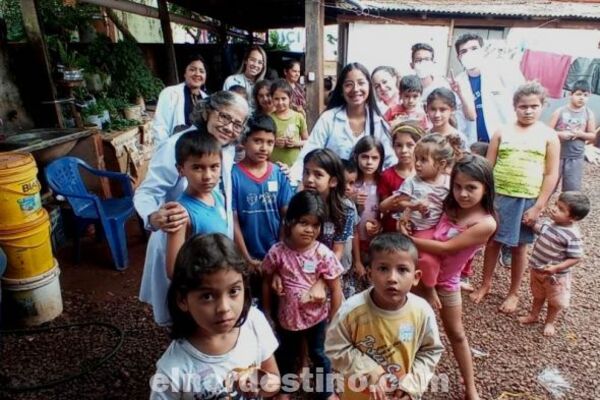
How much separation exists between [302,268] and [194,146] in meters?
0.82

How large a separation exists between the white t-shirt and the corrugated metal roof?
310 inches

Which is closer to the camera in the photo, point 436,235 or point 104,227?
point 436,235

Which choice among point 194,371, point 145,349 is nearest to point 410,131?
point 194,371

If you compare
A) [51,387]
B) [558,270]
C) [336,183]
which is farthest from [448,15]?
[51,387]

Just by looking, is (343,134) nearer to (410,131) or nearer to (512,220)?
(410,131)

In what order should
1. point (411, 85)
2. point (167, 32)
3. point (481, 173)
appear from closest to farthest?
point (481, 173), point (411, 85), point (167, 32)

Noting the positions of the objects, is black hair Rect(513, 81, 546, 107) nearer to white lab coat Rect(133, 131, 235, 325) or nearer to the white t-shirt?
white lab coat Rect(133, 131, 235, 325)

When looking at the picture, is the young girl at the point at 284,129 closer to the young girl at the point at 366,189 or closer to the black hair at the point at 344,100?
the black hair at the point at 344,100

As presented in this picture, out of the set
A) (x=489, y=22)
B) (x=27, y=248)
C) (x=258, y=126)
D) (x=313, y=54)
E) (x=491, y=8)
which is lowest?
(x=27, y=248)

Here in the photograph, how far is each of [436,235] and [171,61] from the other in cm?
655

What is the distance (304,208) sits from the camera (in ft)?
6.81

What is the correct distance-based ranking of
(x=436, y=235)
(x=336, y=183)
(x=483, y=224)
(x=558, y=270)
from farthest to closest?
(x=558, y=270)
(x=336, y=183)
(x=436, y=235)
(x=483, y=224)

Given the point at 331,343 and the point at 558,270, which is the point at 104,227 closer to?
the point at 331,343

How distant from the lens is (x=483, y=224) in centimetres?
212
